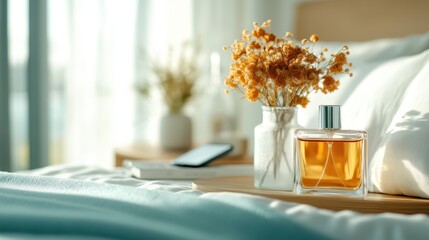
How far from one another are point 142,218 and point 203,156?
816mm

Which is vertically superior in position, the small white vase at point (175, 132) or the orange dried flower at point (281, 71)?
the orange dried flower at point (281, 71)

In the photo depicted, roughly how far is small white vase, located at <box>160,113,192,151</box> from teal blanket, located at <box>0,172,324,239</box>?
5.30ft

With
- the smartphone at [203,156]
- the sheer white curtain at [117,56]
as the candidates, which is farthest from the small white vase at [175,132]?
the smartphone at [203,156]

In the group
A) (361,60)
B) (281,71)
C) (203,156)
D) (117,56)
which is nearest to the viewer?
(281,71)

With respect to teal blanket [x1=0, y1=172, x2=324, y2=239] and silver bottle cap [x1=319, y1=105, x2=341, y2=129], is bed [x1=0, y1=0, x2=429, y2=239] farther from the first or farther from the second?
silver bottle cap [x1=319, y1=105, x2=341, y2=129]

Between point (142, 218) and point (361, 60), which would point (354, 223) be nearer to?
point (142, 218)

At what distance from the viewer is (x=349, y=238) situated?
102cm

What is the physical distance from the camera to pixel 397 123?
1465mm

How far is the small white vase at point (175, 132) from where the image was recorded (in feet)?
9.33

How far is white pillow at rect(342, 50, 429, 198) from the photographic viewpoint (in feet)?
4.56

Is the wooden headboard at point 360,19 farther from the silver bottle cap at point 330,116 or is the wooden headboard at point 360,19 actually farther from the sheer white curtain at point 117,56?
the silver bottle cap at point 330,116

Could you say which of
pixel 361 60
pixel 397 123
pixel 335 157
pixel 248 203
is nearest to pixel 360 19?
pixel 361 60

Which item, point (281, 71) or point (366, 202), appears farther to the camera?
point (281, 71)

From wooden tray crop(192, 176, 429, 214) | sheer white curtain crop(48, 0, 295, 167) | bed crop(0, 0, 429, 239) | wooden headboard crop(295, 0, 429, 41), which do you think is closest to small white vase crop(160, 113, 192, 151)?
sheer white curtain crop(48, 0, 295, 167)
